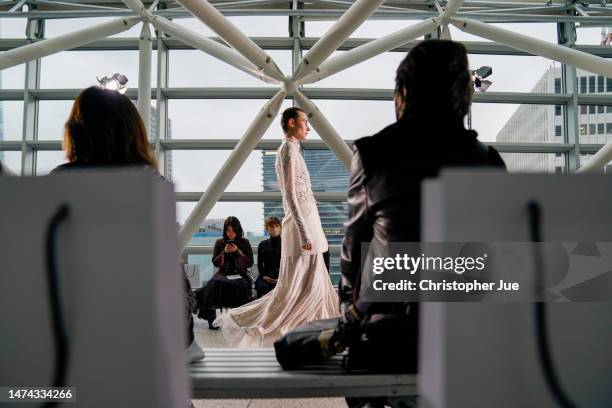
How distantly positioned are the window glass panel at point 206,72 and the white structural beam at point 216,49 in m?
4.48

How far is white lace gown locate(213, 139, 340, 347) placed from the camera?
5.19 metres

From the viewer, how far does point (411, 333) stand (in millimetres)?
1616

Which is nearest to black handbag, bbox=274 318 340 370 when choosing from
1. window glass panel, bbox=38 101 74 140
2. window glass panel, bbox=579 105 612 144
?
window glass panel, bbox=38 101 74 140

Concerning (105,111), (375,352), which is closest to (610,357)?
(375,352)

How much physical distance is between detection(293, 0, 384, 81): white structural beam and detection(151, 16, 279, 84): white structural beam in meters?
0.93

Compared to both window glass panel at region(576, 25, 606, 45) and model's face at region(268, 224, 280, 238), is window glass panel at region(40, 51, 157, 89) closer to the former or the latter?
model's face at region(268, 224, 280, 238)

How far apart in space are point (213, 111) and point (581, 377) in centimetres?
1180

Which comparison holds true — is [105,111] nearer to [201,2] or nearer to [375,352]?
[375,352]

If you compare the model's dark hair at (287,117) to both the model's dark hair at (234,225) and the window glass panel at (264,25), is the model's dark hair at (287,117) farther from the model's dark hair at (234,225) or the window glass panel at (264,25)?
the window glass panel at (264,25)

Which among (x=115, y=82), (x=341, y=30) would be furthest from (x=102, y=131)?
(x=115, y=82)

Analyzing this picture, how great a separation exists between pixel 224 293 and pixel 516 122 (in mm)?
9276

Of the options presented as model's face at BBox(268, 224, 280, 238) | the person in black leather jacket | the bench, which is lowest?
the bench

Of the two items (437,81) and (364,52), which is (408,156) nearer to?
(437,81)

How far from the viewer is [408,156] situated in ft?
5.54
